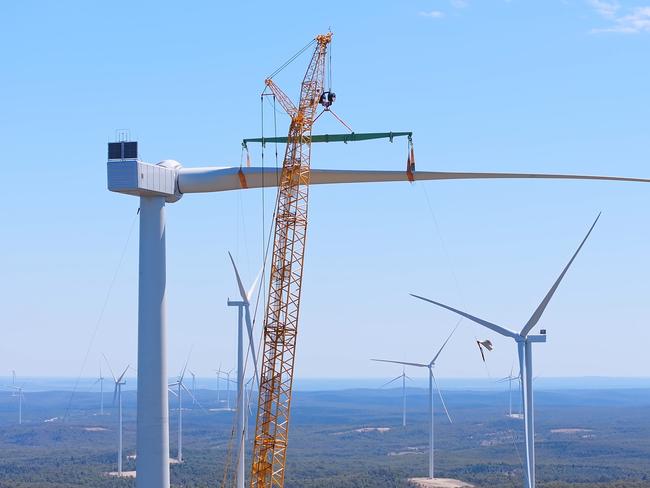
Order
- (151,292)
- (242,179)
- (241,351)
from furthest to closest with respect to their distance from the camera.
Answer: (241,351) < (242,179) < (151,292)

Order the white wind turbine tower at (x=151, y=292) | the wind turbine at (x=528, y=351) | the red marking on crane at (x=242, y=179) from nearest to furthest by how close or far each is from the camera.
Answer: the white wind turbine tower at (x=151, y=292) → the red marking on crane at (x=242, y=179) → the wind turbine at (x=528, y=351)

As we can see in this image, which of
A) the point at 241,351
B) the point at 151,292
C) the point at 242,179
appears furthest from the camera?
the point at 241,351

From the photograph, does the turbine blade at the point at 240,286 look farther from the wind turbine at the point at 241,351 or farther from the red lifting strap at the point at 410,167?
the red lifting strap at the point at 410,167

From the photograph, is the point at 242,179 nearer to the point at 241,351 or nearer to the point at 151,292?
the point at 151,292

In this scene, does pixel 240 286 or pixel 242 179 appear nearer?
pixel 242 179

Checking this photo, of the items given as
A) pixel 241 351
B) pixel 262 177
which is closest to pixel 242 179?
pixel 262 177

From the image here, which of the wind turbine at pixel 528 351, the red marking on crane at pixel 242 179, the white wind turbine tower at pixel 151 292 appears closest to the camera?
the white wind turbine tower at pixel 151 292

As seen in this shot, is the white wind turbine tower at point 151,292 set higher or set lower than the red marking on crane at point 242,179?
lower

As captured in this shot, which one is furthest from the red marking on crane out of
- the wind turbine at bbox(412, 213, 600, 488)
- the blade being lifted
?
the wind turbine at bbox(412, 213, 600, 488)

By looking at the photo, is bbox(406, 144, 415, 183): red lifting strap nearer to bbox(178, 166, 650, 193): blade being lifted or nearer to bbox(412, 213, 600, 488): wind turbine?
bbox(178, 166, 650, 193): blade being lifted

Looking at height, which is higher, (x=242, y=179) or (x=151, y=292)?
(x=242, y=179)

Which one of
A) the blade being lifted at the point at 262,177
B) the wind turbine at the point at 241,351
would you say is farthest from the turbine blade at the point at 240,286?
the blade being lifted at the point at 262,177

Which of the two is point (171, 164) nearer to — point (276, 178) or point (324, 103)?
point (276, 178)

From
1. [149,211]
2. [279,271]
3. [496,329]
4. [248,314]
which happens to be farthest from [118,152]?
[496,329]
